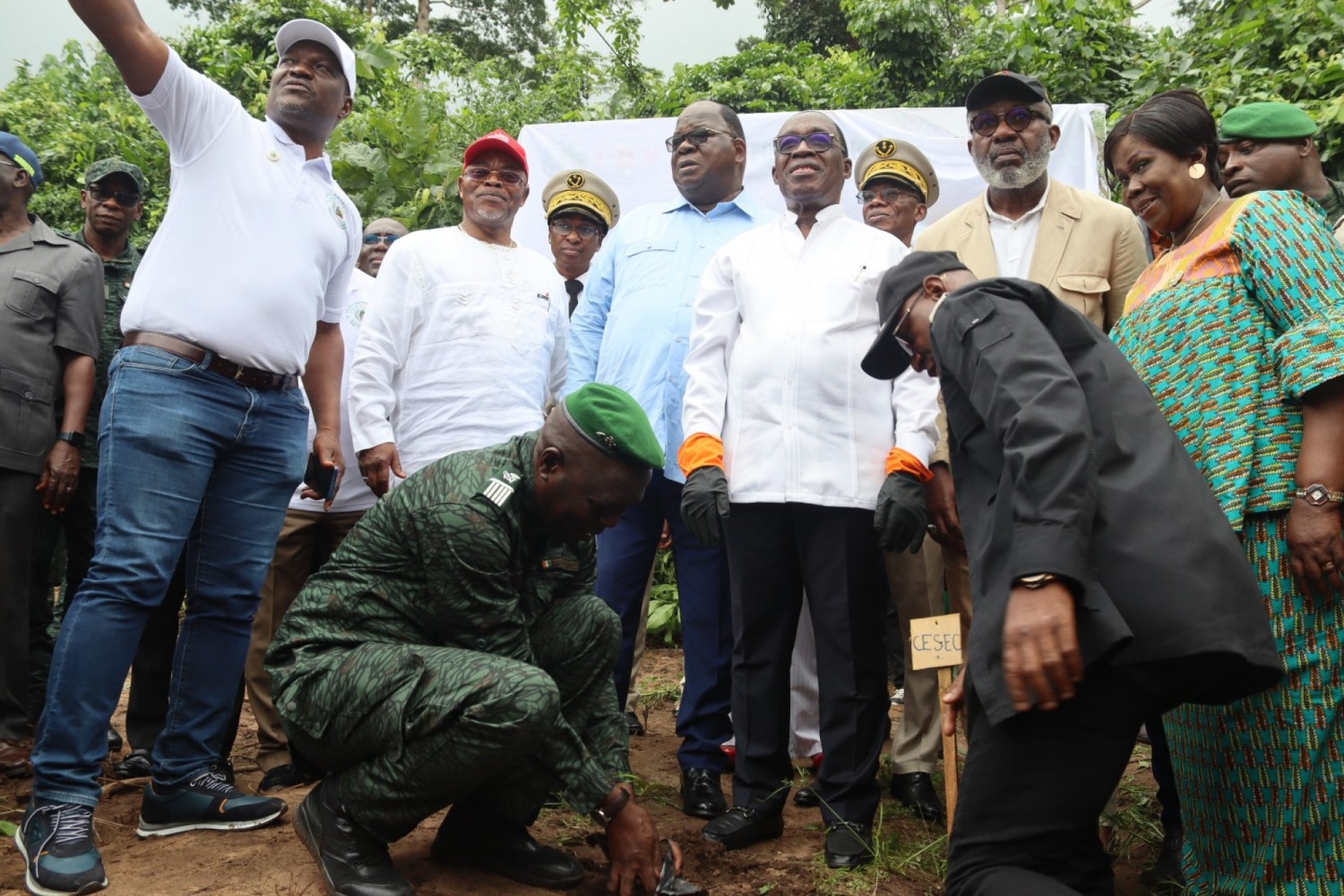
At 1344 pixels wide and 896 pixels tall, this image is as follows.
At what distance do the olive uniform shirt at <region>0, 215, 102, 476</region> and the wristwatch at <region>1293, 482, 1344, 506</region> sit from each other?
396cm

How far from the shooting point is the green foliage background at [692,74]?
783 cm

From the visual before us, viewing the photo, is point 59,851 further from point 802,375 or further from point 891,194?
point 891,194

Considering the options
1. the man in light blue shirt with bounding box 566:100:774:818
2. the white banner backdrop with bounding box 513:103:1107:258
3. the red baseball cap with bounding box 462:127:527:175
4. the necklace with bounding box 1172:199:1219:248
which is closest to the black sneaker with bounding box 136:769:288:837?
the man in light blue shirt with bounding box 566:100:774:818

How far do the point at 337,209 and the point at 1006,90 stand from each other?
7.64ft

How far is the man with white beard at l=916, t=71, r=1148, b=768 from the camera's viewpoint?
A: 3.73m

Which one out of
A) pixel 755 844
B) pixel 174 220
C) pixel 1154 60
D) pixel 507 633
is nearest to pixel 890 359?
pixel 507 633

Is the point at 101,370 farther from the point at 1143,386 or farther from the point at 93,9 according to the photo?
the point at 1143,386

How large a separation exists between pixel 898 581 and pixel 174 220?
2554 mm

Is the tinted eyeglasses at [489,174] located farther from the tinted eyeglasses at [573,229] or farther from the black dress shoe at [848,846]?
the black dress shoe at [848,846]

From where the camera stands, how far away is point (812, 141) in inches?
149

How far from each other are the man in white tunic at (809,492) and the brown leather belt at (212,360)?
1.25 meters

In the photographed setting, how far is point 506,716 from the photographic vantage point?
2.69m

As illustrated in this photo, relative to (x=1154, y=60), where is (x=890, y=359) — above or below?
Result: below

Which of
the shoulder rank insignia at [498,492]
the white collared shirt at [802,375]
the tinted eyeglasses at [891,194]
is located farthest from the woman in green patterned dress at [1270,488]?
the tinted eyeglasses at [891,194]
